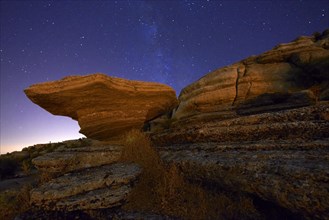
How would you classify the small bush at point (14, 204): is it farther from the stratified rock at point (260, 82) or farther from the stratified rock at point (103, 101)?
the stratified rock at point (260, 82)

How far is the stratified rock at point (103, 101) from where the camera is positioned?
35.4 feet

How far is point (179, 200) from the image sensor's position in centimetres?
698

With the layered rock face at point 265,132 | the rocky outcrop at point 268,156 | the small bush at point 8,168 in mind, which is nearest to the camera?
the rocky outcrop at point 268,156

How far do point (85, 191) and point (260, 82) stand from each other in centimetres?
1347

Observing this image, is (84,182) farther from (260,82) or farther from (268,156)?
(260,82)

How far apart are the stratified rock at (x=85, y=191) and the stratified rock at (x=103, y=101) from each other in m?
4.47

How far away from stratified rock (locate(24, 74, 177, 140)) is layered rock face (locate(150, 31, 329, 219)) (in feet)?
6.84

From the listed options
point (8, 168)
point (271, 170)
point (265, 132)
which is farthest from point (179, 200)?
point (8, 168)

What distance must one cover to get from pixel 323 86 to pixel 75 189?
49.4 feet

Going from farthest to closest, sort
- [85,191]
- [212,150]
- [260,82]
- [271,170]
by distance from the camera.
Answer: [260,82], [212,150], [85,191], [271,170]

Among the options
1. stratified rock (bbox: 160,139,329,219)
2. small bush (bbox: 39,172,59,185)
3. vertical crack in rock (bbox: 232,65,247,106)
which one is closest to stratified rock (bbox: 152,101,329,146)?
stratified rock (bbox: 160,139,329,219)

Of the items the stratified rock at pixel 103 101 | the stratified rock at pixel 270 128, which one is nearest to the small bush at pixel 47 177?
the stratified rock at pixel 103 101

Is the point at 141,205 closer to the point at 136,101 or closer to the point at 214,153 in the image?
the point at 214,153

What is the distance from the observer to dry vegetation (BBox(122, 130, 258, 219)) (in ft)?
21.1
